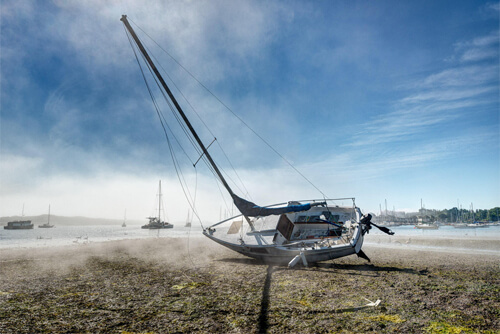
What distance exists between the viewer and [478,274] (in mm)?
14164

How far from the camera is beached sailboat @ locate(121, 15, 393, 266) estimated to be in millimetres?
15695

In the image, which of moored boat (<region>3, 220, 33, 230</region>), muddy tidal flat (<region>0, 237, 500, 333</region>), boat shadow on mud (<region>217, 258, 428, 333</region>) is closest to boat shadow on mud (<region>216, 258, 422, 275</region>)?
boat shadow on mud (<region>217, 258, 428, 333</region>)

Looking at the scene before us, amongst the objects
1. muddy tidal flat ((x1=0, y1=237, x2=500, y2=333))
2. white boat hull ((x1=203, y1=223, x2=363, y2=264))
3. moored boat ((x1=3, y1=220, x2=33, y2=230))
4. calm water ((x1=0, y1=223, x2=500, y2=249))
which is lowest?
moored boat ((x1=3, y1=220, x2=33, y2=230))

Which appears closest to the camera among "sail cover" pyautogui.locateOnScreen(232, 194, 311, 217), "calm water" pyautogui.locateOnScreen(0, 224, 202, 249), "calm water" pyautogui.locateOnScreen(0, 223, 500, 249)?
"sail cover" pyautogui.locateOnScreen(232, 194, 311, 217)

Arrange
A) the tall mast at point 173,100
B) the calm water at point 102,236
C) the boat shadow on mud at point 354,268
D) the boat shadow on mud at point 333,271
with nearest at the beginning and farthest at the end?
the boat shadow on mud at point 333,271
the boat shadow on mud at point 354,268
the tall mast at point 173,100
the calm water at point 102,236

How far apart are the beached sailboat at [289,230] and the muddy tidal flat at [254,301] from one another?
1308 millimetres

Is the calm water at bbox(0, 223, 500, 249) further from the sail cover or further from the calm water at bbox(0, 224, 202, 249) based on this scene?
the sail cover

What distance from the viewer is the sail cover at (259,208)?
17094mm

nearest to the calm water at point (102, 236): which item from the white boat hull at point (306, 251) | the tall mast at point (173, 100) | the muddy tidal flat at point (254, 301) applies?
the white boat hull at point (306, 251)

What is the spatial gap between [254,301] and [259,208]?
841 centimetres

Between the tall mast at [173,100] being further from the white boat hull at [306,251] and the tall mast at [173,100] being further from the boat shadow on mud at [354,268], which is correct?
the boat shadow on mud at [354,268]

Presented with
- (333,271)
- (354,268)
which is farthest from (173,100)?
(354,268)

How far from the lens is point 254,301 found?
381 inches

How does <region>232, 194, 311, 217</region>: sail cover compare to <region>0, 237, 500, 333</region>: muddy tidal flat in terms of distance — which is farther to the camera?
<region>232, 194, 311, 217</region>: sail cover
